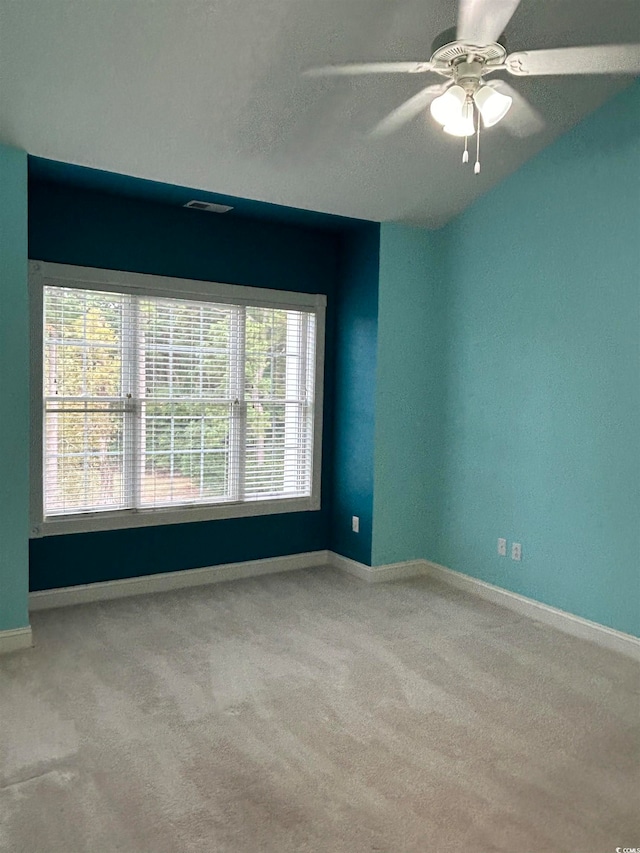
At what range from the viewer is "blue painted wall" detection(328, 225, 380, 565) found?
4.81 metres

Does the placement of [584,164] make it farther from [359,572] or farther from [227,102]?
[359,572]

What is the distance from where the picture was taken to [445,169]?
13.6 feet

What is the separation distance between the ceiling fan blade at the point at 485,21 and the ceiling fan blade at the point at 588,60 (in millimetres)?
601

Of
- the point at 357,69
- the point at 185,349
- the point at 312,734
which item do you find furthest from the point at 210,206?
the point at 312,734

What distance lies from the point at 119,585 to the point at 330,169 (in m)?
2.82

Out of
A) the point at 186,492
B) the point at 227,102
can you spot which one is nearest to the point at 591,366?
the point at 227,102

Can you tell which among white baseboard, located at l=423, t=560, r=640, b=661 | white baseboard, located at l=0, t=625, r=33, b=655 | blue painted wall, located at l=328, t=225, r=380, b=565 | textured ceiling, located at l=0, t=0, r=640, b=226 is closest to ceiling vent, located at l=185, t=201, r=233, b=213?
textured ceiling, located at l=0, t=0, r=640, b=226

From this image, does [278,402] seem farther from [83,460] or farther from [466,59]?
[466,59]

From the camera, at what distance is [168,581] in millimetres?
4539

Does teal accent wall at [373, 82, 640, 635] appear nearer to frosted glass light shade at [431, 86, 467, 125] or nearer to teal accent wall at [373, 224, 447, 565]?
teal accent wall at [373, 224, 447, 565]

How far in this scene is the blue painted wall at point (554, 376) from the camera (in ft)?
12.1

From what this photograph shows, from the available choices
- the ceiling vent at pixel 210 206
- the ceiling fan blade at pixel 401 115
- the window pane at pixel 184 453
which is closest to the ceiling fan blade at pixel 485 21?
the ceiling fan blade at pixel 401 115

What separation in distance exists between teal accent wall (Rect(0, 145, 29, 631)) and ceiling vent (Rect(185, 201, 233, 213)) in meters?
1.09

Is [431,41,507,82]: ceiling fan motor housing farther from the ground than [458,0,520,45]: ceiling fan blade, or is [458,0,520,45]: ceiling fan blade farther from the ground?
[458,0,520,45]: ceiling fan blade
